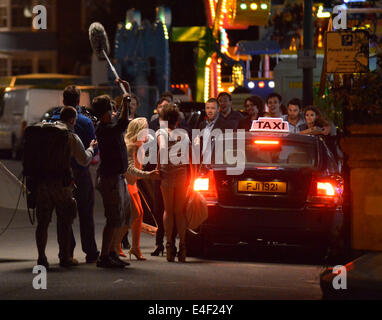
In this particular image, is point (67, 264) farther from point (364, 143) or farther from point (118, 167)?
point (364, 143)

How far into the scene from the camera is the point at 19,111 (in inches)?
1399

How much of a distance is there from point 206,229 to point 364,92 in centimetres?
269

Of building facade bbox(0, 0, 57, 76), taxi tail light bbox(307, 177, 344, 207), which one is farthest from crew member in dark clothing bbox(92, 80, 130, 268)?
building facade bbox(0, 0, 57, 76)

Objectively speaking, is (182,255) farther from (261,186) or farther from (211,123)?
(211,123)

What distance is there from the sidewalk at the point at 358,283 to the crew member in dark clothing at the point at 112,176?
295 cm

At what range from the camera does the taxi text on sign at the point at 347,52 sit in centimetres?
1078

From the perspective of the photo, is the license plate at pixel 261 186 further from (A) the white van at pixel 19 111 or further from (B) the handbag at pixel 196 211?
(A) the white van at pixel 19 111

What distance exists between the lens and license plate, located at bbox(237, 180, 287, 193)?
1183 centimetres

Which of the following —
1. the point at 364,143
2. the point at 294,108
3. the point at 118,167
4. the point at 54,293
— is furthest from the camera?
the point at 294,108

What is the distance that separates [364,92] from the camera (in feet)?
33.3

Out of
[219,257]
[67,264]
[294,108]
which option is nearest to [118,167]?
[67,264]

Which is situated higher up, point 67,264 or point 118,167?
point 118,167
